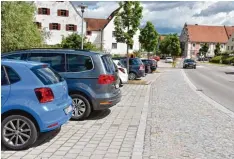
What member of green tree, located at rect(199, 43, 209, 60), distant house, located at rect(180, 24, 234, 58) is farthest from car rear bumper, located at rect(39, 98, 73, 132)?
distant house, located at rect(180, 24, 234, 58)

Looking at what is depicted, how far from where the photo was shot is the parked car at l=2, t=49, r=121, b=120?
331 inches

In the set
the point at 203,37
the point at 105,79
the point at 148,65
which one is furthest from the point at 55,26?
the point at 203,37

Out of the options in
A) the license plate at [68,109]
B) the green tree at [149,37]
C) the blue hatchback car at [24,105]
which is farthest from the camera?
the green tree at [149,37]

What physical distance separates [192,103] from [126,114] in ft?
11.9

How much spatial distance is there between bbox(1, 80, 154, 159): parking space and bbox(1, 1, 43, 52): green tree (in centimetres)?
1581

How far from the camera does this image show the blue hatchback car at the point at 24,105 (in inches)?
228

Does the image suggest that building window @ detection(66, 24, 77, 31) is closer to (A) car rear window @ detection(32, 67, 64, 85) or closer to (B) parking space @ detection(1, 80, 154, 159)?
(B) parking space @ detection(1, 80, 154, 159)

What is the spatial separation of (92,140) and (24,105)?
156 centimetres

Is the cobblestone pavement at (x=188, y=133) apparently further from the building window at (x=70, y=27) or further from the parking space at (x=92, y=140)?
the building window at (x=70, y=27)

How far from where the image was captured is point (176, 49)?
72.4m

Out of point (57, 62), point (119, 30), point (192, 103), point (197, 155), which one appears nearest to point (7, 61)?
point (57, 62)

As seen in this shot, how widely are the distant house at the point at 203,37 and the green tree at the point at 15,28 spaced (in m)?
99.1

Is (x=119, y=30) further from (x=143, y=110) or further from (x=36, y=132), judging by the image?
(x=36, y=132)

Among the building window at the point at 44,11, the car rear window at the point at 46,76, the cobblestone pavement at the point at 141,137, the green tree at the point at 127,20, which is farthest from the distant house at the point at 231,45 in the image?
the car rear window at the point at 46,76
